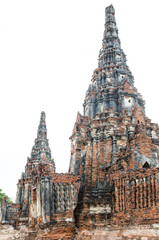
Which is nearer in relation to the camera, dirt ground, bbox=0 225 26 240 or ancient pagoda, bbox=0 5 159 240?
ancient pagoda, bbox=0 5 159 240

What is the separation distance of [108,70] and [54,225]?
14676 millimetres

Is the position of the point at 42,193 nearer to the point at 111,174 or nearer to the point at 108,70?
the point at 111,174

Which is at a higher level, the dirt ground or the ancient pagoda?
the ancient pagoda

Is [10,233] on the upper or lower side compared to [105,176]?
lower

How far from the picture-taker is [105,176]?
667 inches

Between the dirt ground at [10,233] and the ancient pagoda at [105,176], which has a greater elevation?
the ancient pagoda at [105,176]

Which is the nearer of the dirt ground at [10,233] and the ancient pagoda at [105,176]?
the ancient pagoda at [105,176]

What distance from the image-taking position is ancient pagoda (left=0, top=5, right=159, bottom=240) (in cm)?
1305

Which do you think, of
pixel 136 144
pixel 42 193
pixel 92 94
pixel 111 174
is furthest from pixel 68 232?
pixel 92 94

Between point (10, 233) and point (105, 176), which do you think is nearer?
point (105, 176)

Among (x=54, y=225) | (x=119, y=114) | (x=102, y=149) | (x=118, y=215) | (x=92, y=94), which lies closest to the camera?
(x=118, y=215)

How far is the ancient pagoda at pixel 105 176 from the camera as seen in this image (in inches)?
514

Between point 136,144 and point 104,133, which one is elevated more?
point 104,133

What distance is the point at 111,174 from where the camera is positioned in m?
15.4
